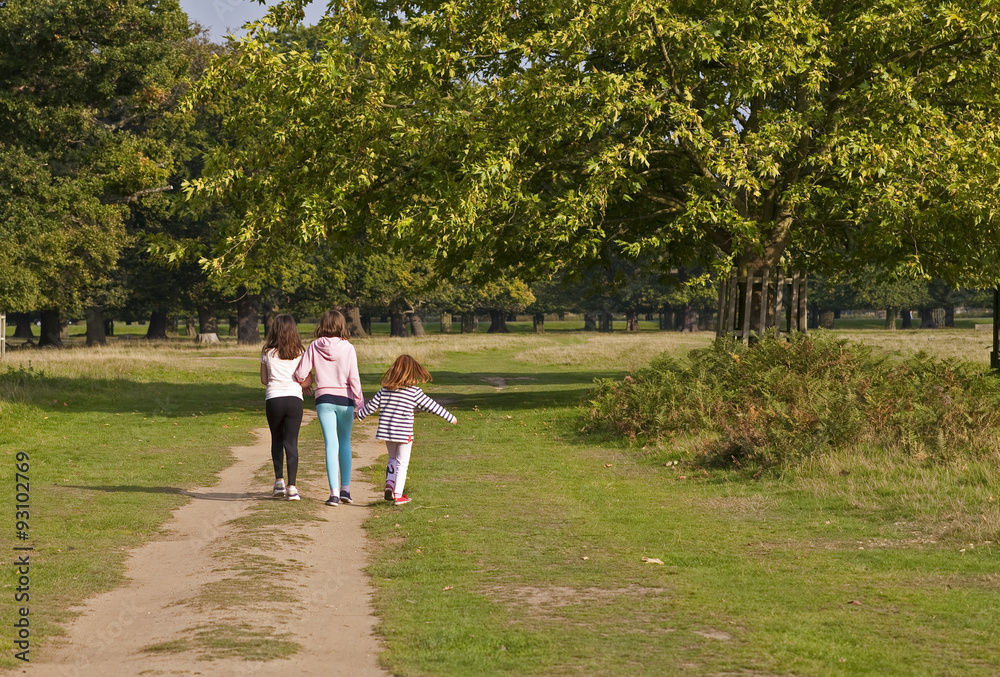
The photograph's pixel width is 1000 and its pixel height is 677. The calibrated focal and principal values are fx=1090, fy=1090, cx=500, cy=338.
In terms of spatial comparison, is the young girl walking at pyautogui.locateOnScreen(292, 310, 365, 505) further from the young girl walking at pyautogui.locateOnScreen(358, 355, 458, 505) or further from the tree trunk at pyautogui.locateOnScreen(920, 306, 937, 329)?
the tree trunk at pyautogui.locateOnScreen(920, 306, 937, 329)

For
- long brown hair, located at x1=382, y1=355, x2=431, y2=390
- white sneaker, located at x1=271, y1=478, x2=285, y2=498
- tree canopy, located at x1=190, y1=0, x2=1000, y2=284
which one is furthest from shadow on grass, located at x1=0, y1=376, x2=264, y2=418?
long brown hair, located at x1=382, y1=355, x2=431, y2=390

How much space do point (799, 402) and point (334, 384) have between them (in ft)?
26.3

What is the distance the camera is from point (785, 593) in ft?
27.2

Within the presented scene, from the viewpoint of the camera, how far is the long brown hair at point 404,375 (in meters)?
12.4

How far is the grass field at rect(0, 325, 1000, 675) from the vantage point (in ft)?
22.1

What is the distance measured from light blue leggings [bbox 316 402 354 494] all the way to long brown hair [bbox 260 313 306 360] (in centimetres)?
67

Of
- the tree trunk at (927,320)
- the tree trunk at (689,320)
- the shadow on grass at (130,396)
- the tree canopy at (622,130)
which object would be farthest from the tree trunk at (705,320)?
the tree canopy at (622,130)

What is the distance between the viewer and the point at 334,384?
1244cm

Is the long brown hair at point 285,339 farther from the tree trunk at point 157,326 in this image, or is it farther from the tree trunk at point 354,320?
the tree trunk at point 157,326

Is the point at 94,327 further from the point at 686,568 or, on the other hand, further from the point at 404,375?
the point at 686,568

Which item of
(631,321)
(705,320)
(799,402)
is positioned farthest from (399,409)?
(705,320)

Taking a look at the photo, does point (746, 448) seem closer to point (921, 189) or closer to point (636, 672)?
point (921, 189)

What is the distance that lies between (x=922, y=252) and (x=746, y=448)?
31.1 feet

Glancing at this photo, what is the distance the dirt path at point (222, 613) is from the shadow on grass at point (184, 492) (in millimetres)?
1363
